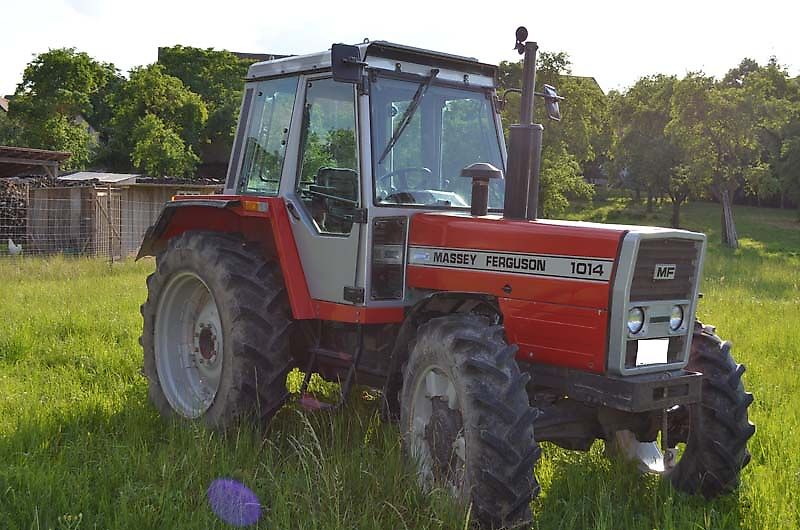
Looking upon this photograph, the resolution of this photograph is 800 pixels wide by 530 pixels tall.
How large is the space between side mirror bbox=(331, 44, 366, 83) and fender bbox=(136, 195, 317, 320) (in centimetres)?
106

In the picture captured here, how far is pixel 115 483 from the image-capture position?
4273 millimetres

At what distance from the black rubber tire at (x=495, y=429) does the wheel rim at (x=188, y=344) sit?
7.52 feet

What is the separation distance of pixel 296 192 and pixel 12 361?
11.7ft

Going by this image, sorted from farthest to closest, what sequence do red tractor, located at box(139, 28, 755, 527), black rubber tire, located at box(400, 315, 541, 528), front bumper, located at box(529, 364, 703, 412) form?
red tractor, located at box(139, 28, 755, 527) → front bumper, located at box(529, 364, 703, 412) → black rubber tire, located at box(400, 315, 541, 528)

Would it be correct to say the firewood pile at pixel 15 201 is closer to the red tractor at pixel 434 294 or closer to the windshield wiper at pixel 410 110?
the red tractor at pixel 434 294

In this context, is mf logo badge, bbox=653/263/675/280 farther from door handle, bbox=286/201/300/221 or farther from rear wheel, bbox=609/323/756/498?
door handle, bbox=286/201/300/221

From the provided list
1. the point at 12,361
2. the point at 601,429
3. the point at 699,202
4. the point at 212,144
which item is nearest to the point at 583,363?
the point at 601,429

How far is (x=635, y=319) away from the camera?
13.0 feet

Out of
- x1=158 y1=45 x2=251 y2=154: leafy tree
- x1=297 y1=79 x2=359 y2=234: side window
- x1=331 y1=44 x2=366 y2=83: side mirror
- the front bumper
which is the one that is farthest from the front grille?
x1=158 y1=45 x2=251 y2=154: leafy tree

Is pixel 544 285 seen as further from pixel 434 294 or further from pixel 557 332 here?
pixel 434 294

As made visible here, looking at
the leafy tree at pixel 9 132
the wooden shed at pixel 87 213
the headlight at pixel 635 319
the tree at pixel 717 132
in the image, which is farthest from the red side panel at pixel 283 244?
the leafy tree at pixel 9 132

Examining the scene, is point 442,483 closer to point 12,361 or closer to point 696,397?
point 696,397

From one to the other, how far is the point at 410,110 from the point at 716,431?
2550mm

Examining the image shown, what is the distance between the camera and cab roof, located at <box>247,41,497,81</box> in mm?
4848
